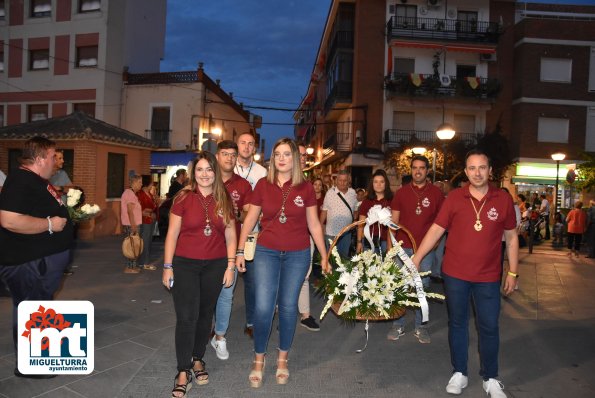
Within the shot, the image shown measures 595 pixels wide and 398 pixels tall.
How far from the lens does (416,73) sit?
87.2 ft

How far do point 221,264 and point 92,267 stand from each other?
21.2 ft

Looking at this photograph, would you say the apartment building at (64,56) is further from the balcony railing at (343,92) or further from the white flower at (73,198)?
the white flower at (73,198)

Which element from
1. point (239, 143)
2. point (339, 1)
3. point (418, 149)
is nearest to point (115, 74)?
point (339, 1)

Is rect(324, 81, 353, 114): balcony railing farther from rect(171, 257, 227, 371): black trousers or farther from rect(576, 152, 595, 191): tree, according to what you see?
rect(171, 257, 227, 371): black trousers

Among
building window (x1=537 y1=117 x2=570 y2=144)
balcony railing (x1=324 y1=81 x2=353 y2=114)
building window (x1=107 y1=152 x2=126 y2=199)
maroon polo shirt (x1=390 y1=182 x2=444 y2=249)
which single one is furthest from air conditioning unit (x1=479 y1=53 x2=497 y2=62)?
maroon polo shirt (x1=390 y1=182 x2=444 y2=249)

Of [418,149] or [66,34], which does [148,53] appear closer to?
[66,34]

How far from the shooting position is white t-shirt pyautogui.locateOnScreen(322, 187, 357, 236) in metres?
7.55

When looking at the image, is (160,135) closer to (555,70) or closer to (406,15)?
(406,15)

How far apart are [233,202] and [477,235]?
94.6 inches

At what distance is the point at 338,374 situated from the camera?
4.43 meters

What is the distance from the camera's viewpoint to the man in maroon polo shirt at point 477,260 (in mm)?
3986

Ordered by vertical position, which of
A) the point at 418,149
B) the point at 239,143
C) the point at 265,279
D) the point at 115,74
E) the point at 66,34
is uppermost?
the point at 66,34

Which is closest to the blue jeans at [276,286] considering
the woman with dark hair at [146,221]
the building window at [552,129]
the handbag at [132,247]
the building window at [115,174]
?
the handbag at [132,247]

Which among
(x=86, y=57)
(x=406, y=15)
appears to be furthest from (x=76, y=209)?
(x=406, y=15)
